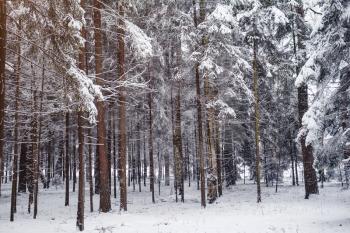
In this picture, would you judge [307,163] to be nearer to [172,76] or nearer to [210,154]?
[210,154]

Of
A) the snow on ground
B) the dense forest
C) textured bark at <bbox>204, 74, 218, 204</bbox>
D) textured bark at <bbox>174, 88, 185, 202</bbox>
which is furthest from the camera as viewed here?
textured bark at <bbox>174, 88, 185, 202</bbox>

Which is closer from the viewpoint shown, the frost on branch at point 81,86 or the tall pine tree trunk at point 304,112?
the frost on branch at point 81,86

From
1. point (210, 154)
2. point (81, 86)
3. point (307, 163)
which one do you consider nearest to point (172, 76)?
point (210, 154)

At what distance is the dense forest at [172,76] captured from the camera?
10289 millimetres

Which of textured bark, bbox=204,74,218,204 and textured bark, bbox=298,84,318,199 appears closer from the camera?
textured bark, bbox=204,74,218,204

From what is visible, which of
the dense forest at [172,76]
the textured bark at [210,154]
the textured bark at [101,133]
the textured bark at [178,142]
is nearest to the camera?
the dense forest at [172,76]

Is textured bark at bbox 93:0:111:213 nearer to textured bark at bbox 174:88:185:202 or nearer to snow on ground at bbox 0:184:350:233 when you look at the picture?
snow on ground at bbox 0:184:350:233

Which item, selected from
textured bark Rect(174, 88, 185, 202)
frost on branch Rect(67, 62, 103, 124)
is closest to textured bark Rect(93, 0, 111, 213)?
frost on branch Rect(67, 62, 103, 124)

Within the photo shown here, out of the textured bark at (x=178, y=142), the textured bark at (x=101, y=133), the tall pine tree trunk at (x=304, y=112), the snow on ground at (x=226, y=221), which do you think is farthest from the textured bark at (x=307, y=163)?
the textured bark at (x=101, y=133)

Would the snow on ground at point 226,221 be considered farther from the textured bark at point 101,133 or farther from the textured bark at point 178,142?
the textured bark at point 178,142

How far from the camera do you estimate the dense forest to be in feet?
33.8

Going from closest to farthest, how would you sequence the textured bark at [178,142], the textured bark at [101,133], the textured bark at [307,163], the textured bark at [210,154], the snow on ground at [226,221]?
the snow on ground at [226,221] < the textured bark at [101,133] < the textured bark at [210,154] < the textured bark at [307,163] < the textured bark at [178,142]

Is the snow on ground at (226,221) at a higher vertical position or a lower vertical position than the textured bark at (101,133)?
lower

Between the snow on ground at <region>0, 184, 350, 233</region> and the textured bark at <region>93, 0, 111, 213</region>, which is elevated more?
the textured bark at <region>93, 0, 111, 213</region>
